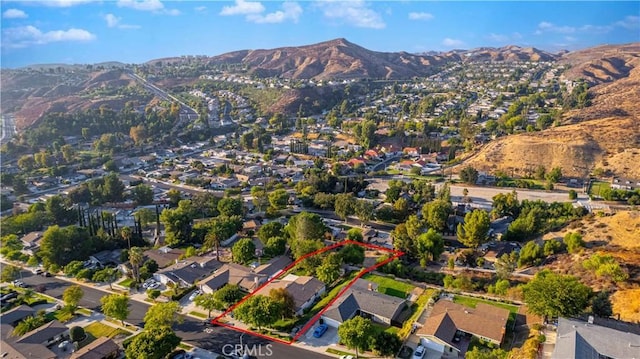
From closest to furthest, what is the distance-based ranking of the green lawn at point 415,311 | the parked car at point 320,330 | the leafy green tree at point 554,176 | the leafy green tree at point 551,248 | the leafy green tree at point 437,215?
1. the green lawn at point 415,311
2. the parked car at point 320,330
3. the leafy green tree at point 551,248
4. the leafy green tree at point 437,215
5. the leafy green tree at point 554,176

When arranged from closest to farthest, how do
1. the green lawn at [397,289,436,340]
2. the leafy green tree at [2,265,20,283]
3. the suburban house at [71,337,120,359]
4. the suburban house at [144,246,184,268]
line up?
the suburban house at [71,337,120,359] < the green lawn at [397,289,436,340] < the leafy green tree at [2,265,20,283] < the suburban house at [144,246,184,268]

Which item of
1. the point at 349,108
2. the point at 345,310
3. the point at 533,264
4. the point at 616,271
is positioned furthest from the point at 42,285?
the point at 349,108

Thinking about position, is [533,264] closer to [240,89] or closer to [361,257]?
[361,257]

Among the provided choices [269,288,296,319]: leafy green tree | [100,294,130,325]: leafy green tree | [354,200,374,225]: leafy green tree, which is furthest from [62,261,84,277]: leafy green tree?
[354,200,374,225]: leafy green tree

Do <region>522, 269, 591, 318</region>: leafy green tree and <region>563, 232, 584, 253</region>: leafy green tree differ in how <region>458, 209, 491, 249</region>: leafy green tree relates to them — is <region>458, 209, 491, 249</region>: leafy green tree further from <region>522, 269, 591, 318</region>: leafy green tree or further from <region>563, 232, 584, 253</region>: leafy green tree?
<region>522, 269, 591, 318</region>: leafy green tree

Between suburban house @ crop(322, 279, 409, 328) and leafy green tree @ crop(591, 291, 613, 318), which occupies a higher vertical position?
leafy green tree @ crop(591, 291, 613, 318)

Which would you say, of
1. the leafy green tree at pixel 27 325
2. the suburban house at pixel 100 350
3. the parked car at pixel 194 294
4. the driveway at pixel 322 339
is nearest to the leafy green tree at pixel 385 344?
the driveway at pixel 322 339

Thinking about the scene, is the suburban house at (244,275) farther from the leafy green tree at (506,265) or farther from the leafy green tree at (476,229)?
the leafy green tree at (506,265)
